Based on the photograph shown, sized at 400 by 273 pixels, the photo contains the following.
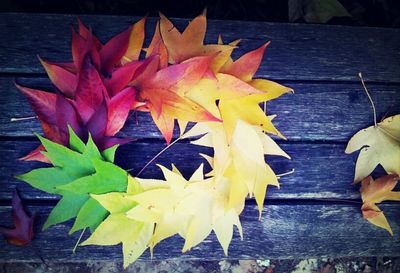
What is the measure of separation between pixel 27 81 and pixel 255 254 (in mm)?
741

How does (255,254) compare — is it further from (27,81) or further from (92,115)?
(27,81)

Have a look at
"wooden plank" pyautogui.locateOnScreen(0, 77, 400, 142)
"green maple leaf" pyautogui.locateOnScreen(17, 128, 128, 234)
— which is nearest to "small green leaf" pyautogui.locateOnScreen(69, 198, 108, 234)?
"green maple leaf" pyautogui.locateOnScreen(17, 128, 128, 234)

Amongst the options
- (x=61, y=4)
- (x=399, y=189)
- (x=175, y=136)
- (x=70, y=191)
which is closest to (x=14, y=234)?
(x=70, y=191)

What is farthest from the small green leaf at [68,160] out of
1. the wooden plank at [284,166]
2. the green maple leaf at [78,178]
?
the wooden plank at [284,166]

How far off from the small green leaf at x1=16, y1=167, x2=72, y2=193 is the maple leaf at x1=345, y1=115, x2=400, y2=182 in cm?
72

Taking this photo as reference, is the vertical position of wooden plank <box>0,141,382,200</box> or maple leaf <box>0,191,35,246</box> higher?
wooden plank <box>0,141,382,200</box>

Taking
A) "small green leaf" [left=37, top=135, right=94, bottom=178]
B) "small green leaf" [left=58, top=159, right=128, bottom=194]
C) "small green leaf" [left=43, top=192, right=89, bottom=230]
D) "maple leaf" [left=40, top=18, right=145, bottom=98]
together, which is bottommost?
"small green leaf" [left=43, top=192, right=89, bottom=230]

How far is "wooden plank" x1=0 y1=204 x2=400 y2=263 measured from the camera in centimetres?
98

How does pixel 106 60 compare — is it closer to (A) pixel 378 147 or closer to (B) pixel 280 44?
(B) pixel 280 44

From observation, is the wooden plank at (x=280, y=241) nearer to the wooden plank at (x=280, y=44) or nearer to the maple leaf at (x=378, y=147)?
the maple leaf at (x=378, y=147)

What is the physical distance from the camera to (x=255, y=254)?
103cm

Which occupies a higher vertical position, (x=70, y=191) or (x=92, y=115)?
(x=92, y=115)

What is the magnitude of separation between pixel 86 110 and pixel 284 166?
0.53 m

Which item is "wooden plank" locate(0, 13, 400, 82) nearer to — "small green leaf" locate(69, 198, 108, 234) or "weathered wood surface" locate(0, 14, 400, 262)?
"weathered wood surface" locate(0, 14, 400, 262)
